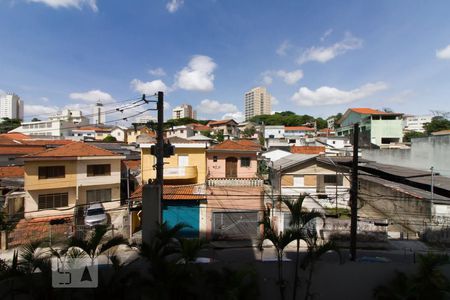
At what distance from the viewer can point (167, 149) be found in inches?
369

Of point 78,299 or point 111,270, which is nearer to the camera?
point 78,299

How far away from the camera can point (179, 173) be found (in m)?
19.3

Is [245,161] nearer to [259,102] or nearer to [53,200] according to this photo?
[53,200]

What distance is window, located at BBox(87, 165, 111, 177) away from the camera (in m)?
21.4

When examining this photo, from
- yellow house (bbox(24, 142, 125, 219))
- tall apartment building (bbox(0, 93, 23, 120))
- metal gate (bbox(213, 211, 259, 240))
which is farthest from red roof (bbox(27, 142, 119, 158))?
tall apartment building (bbox(0, 93, 23, 120))

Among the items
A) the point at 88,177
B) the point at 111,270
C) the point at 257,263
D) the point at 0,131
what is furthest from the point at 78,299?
the point at 0,131

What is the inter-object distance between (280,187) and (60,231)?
59.2ft

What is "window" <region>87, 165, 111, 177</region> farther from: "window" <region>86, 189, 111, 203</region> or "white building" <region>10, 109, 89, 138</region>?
"white building" <region>10, 109, 89, 138</region>

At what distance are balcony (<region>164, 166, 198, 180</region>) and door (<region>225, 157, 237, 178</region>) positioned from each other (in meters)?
3.17

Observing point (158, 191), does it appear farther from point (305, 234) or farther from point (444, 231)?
point (444, 231)

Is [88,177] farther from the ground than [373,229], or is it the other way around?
[88,177]

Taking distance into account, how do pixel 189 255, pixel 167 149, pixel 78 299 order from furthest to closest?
1. pixel 167 149
2. pixel 189 255
3. pixel 78 299

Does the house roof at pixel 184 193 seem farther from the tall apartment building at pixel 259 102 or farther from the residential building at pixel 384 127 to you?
the tall apartment building at pixel 259 102

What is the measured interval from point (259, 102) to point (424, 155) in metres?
128
